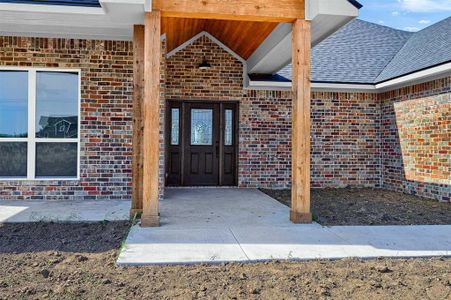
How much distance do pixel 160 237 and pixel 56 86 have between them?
4.23 meters

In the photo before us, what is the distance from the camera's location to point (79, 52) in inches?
279

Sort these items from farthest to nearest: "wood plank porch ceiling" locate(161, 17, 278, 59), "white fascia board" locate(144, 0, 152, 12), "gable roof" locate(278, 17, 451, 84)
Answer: "gable roof" locate(278, 17, 451, 84) < "wood plank porch ceiling" locate(161, 17, 278, 59) < "white fascia board" locate(144, 0, 152, 12)

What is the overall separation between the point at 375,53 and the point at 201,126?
5.56 meters

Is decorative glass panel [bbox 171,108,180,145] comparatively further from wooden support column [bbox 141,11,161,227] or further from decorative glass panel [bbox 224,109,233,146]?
wooden support column [bbox 141,11,161,227]

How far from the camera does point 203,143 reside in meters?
9.64

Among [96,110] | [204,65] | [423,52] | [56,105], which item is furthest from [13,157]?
[423,52]

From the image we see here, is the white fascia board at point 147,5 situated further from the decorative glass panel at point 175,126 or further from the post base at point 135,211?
the decorative glass panel at point 175,126

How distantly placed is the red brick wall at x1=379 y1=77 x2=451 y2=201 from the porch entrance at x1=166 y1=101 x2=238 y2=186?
3.88 metres

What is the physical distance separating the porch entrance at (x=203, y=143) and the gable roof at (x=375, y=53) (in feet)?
6.46

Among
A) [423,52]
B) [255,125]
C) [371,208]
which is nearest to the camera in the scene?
[371,208]

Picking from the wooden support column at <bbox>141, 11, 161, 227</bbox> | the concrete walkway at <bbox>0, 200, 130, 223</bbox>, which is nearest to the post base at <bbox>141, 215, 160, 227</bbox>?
the wooden support column at <bbox>141, 11, 161, 227</bbox>

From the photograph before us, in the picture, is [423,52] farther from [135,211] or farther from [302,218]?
[135,211]

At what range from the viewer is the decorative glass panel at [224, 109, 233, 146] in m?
9.66

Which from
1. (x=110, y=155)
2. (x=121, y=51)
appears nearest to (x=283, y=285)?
(x=110, y=155)
